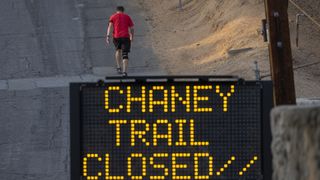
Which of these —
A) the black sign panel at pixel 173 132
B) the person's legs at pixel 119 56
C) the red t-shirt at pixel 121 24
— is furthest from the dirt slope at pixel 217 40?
the black sign panel at pixel 173 132

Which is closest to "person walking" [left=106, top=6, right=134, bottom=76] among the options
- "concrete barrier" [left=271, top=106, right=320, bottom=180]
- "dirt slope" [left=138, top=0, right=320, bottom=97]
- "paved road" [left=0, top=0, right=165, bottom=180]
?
"paved road" [left=0, top=0, right=165, bottom=180]

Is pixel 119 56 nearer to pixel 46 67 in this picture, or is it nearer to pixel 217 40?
pixel 46 67

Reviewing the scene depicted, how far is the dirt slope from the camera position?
84.2 feet

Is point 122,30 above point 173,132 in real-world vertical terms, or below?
above

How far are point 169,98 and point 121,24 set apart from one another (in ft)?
49.9

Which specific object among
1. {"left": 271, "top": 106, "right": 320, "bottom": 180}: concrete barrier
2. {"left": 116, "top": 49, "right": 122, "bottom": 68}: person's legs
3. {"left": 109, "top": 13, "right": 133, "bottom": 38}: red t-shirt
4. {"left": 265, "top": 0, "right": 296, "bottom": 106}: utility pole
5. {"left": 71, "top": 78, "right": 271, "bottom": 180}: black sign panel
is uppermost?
{"left": 109, "top": 13, "right": 133, "bottom": 38}: red t-shirt

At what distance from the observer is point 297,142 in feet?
14.4

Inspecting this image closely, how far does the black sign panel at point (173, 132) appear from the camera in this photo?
7449 millimetres

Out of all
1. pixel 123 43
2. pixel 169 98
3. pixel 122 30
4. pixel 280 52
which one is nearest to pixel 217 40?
pixel 123 43

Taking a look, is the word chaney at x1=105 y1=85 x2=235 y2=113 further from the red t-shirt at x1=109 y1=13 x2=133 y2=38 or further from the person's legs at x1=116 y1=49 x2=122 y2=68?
the person's legs at x1=116 y1=49 x2=122 y2=68

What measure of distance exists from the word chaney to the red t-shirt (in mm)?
15053

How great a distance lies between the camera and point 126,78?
24.0ft

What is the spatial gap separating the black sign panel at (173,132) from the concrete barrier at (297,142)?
2.84 metres

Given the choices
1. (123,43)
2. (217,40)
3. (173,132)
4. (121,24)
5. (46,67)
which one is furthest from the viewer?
(217,40)
